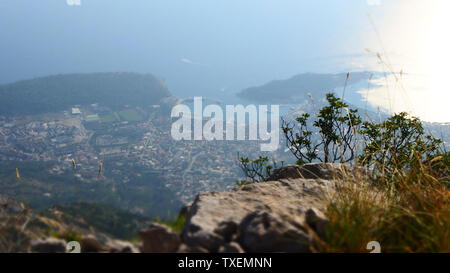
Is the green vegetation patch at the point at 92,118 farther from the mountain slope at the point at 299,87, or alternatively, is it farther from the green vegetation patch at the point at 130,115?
the mountain slope at the point at 299,87

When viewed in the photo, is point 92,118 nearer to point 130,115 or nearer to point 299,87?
point 130,115

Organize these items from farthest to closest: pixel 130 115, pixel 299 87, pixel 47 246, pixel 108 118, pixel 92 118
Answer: pixel 299 87, pixel 130 115, pixel 108 118, pixel 92 118, pixel 47 246

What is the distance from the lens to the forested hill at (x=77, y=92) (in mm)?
61406

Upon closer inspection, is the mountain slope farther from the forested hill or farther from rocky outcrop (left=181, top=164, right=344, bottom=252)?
rocky outcrop (left=181, top=164, right=344, bottom=252)

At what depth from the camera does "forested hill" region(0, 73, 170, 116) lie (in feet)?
201

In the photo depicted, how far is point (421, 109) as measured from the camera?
31.0 m

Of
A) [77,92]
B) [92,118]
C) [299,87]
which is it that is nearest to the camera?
[92,118]

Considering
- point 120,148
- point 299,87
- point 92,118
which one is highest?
point 299,87

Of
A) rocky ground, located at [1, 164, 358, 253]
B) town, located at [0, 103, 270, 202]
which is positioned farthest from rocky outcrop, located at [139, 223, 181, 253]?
town, located at [0, 103, 270, 202]

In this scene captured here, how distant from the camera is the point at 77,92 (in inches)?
2714

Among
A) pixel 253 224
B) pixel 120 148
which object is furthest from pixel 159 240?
pixel 120 148
